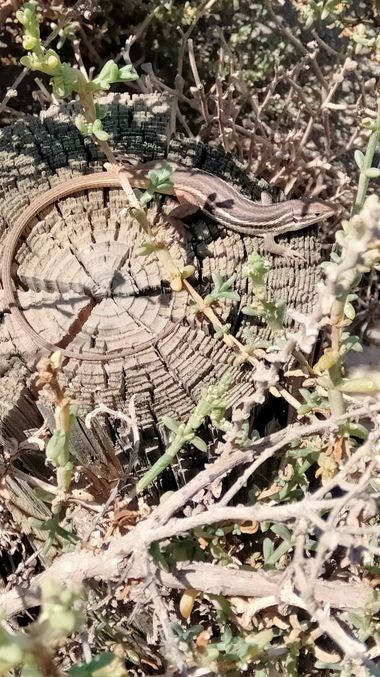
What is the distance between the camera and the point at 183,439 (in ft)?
5.98

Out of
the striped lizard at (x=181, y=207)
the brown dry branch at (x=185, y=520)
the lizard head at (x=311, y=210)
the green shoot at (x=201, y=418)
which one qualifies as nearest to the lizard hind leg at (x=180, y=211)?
the striped lizard at (x=181, y=207)

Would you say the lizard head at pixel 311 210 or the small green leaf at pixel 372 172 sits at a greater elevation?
the small green leaf at pixel 372 172

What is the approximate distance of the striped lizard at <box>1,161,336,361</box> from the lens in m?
2.16

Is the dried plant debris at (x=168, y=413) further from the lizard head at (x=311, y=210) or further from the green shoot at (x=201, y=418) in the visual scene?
the lizard head at (x=311, y=210)

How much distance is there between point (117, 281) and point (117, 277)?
0.01 metres

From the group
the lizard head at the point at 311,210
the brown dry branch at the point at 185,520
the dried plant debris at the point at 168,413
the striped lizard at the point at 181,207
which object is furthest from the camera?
the lizard head at the point at 311,210

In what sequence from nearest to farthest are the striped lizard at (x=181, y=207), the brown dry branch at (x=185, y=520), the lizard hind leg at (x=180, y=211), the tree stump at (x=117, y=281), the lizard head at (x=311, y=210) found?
the brown dry branch at (x=185, y=520) → the tree stump at (x=117, y=281) → the striped lizard at (x=181, y=207) → the lizard hind leg at (x=180, y=211) → the lizard head at (x=311, y=210)

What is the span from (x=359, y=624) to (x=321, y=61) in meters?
3.26

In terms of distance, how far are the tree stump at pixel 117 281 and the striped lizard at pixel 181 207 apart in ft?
0.09

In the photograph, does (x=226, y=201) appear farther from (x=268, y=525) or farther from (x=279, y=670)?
(x=279, y=670)

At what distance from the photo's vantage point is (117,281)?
7.21 feet

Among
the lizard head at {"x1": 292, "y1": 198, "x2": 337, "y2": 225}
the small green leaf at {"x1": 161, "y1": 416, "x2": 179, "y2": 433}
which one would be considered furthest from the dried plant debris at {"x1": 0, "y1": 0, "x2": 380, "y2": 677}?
the lizard head at {"x1": 292, "y1": 198, "x2": 337, "y2": 225}

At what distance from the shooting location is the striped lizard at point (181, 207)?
7.08 feet

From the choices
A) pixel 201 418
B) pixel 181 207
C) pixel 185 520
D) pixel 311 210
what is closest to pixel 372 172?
pixel 181 207
